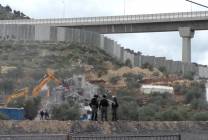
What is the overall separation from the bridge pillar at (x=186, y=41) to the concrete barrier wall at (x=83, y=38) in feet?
4.04

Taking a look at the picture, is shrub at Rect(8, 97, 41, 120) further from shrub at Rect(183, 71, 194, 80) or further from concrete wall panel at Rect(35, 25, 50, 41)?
shrub at Rect(183, 71, 194, 80)

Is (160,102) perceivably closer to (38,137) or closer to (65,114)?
(65,114)

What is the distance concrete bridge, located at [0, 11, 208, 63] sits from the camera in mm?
99550

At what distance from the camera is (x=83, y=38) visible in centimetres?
10775

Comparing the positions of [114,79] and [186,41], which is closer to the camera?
[114,79]

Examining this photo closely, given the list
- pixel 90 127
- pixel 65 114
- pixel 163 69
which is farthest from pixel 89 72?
pixel 90 127

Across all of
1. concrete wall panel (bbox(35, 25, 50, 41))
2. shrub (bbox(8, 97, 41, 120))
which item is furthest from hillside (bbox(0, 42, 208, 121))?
shrub (bbox(8, 97, 41, 120))

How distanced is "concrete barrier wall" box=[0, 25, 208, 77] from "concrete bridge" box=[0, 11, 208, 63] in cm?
187

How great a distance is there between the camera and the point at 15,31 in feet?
342

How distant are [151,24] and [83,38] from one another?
41.7 feet

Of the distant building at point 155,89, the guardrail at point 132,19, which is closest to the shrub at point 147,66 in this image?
the guardrail at point 132,19

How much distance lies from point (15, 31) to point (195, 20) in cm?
2937

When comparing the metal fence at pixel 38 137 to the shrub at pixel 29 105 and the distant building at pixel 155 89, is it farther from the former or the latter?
the distant building at pixel 155 89

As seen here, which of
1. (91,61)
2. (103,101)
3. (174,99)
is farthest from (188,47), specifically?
(103,101)
